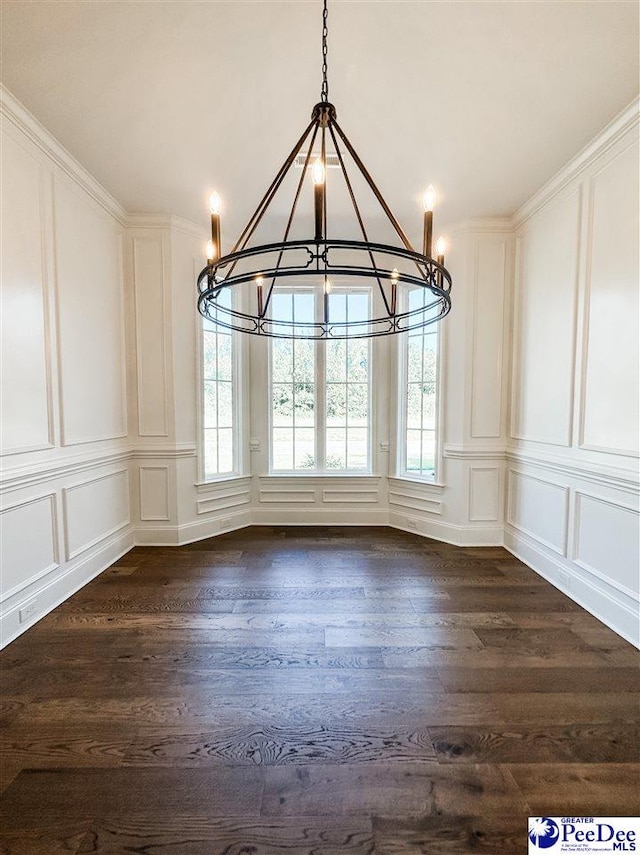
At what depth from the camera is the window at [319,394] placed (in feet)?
14.0

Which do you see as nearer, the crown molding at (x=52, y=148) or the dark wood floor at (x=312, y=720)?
the dark wood floor at (x=312, y=720)

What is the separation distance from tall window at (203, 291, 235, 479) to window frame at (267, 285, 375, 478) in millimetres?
425

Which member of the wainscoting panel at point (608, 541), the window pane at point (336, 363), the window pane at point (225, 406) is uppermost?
the window pane at point (336, 363)

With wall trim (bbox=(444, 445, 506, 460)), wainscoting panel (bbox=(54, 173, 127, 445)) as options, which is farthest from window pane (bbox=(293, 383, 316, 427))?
wainscoting panel (bbox=(54, 173, 127, 445))

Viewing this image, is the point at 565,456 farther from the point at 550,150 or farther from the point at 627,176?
the point at 550,150

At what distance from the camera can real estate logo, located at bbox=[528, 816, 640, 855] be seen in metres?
1.22

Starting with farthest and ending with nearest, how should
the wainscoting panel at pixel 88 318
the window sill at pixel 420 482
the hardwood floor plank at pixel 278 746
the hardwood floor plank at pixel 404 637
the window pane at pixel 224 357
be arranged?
the window pane at pixel 224 357, the window sill at pixel 420 482, the wainscoting panel at pixel 88 318, the hardwood floor plank at pixel 404 637, the hardwood floor plank at pixel 278 746

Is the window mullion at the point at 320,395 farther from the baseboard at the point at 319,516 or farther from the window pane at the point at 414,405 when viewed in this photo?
the window pane at the point at 414,405

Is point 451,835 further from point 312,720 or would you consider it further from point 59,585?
point 59,585

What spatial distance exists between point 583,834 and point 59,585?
3.02 m

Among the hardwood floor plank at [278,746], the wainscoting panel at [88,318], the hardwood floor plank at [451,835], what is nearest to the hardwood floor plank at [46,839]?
the hardwood floor plank at [278,746]

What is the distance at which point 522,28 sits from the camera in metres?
1.77

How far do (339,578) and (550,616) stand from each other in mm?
1445

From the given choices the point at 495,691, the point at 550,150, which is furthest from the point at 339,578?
the point at 550,150
